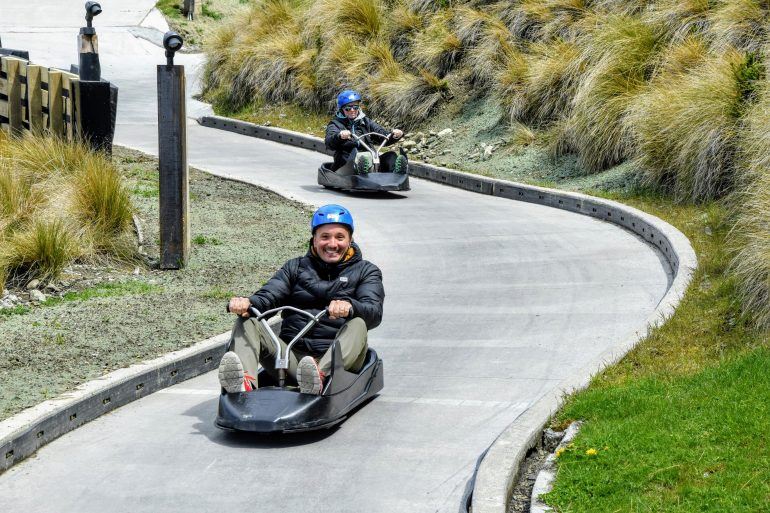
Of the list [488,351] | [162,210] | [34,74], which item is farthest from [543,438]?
[34,74]

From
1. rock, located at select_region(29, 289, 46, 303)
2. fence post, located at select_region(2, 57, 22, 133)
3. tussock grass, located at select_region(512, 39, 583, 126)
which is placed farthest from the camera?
tussock grass, located at select_region(512, 39, 583, 126)

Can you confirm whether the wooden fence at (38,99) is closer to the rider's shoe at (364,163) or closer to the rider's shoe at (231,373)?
the rider's shoe at (364,163)

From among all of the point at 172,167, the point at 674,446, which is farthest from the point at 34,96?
the point at 674,446

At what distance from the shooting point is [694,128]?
13.6m

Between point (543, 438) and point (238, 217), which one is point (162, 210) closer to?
Answer: point (238, 217)

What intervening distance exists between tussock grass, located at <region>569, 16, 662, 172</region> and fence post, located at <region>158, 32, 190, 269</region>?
658cm

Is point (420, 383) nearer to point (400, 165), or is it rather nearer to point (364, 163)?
point (400, 165)

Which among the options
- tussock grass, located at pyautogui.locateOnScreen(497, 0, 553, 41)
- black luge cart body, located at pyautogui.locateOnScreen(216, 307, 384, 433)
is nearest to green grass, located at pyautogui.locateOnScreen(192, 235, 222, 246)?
black luge cart body, located at pyautogui.locateOnScreen(216, 307, 384, 433)

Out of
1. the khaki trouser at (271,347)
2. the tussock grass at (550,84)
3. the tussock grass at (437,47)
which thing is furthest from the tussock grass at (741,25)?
the khaki trouser at (271,347)

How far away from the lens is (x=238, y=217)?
14219 millimetres

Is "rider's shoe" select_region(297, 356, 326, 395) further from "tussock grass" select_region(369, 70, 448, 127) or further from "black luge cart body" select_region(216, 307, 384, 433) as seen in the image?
"tussock grass" select_region(369, 70, 448, 127)

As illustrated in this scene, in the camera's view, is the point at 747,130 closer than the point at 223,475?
No

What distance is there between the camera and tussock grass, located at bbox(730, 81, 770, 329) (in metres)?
8.48

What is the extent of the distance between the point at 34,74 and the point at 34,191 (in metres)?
3.40
